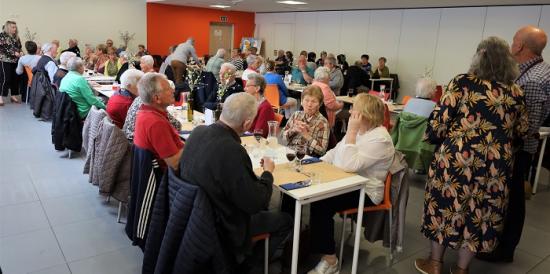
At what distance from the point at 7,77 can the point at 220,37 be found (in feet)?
26.8

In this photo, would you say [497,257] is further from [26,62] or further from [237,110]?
[26,62]

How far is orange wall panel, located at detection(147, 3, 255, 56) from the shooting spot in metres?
13.0

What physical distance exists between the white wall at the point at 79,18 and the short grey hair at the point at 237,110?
1117cm

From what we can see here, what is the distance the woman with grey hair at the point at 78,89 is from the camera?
454 centimetres

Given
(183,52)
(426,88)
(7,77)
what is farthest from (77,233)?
(183,52)

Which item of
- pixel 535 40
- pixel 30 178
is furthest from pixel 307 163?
pixel 30 178

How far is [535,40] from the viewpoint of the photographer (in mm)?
2652

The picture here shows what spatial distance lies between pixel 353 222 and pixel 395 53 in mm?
8172

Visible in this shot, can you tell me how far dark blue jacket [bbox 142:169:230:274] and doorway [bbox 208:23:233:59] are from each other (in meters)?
13.1

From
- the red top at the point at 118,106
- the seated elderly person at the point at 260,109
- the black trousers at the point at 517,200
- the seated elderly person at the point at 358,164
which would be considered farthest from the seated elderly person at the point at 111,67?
the black trousers at the point at 517,200

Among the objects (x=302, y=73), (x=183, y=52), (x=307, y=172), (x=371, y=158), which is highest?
(x=183, y=52)

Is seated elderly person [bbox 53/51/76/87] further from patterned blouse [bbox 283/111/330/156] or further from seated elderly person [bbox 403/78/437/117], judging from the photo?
seated elderly person [bbox 403/78/437/117]

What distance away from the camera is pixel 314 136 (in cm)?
333

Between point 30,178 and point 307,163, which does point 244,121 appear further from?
point 30,178
